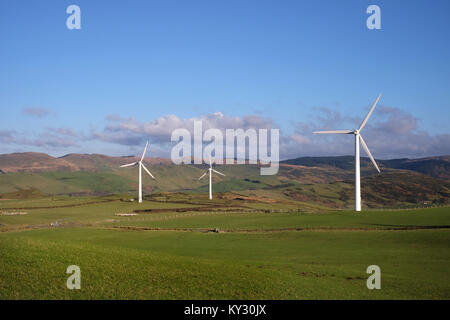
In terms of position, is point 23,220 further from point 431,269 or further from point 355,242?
point 431,269

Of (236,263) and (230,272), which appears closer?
(230,272)

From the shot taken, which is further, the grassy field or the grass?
the grassy field

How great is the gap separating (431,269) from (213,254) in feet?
68.2

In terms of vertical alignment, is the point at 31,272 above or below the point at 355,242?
above

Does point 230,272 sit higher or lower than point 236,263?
higher

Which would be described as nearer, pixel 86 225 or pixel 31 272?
pixel 31 272

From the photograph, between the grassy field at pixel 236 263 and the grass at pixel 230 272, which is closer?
the grass at pixel 230 272
